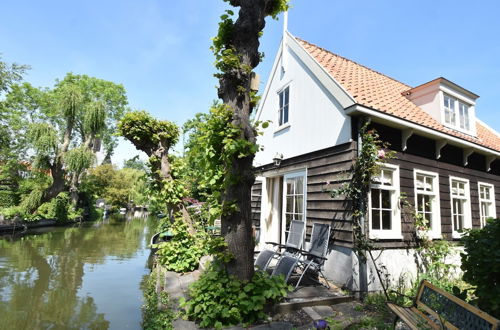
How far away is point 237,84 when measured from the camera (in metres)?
4.10

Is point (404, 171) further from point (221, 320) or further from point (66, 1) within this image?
point (66, 1)

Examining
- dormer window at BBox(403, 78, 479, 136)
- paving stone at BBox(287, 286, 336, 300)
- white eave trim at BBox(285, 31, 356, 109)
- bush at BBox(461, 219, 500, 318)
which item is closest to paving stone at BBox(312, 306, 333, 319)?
paving stone at BBox(287, 286, 336, 300)

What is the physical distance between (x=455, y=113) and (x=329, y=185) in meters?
5.21

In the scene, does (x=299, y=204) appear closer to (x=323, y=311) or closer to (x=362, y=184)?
(x=362, y=184)

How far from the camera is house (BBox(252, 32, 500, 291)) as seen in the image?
5426 millimetres

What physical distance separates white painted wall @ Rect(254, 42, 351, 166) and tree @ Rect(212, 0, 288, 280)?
2.41m

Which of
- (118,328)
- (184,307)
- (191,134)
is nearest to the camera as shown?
(184,307)

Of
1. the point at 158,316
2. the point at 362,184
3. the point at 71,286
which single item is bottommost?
the point at 71,286

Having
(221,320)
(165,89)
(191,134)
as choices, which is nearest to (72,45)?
(165,89)

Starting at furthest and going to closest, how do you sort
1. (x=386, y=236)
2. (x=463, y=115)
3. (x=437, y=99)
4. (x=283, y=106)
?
(x=283, y=106)
(x=463, y=115)
(x=437, y=99)
(x=386, y=236)

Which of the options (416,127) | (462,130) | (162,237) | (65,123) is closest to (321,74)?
(416,127)

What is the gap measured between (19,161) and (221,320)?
26.7 m

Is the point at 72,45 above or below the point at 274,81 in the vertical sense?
above

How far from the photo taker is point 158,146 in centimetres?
769
